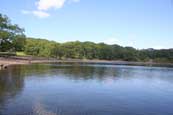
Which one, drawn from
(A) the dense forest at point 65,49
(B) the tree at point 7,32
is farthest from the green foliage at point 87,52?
(B) the tree at point 7,32

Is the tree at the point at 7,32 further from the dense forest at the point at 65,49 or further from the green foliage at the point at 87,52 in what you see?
the green foliage at the point at 87,52

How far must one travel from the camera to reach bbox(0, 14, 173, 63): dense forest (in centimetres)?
10130

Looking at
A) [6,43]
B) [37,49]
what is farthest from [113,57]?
[6,43]

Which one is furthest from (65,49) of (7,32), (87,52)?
(7,32)

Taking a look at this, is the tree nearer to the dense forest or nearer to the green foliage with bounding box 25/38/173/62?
the dense forest

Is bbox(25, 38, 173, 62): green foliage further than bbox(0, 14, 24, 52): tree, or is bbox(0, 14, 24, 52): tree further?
bbox(25, 38, 173, 62): green foliage

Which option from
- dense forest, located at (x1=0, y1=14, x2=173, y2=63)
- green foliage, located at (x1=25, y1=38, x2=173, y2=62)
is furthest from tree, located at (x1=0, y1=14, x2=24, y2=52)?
green foliage, located at (x1=25, y1=38, x2=173, y2=62)

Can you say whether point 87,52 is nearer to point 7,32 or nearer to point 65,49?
point 65,49

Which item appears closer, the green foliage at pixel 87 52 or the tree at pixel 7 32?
the tree at pixel 7 32

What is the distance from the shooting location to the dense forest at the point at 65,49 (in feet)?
332

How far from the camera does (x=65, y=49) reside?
15650 centimetres

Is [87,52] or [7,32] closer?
[7,32]

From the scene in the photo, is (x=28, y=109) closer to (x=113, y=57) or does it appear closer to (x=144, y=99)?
(x=144, y=99)

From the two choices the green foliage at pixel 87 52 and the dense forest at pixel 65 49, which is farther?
the green foliage at pixel 87 52
